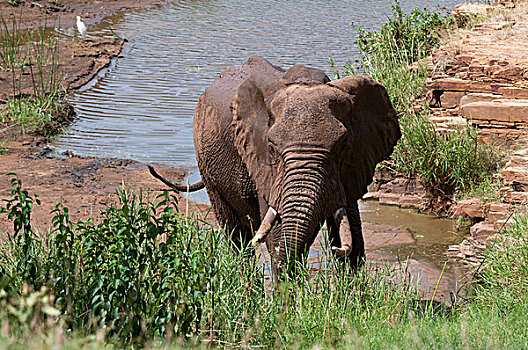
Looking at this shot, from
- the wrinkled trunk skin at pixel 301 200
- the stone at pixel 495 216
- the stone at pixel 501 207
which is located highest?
the wrinkled trunk skin at pixel 301 200

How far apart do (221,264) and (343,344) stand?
4.32ft

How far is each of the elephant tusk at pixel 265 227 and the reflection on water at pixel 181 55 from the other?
6393 mm

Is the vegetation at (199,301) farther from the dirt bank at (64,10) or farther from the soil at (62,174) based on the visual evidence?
the dirt bank at (64,10)

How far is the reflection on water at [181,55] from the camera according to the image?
13.4 meters

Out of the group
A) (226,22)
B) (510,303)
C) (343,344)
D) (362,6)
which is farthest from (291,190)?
(362,6)

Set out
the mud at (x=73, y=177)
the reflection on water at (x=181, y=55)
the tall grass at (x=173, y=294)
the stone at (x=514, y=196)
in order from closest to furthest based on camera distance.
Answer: the tall grass at (x=173, y=294) → the stone at (x=514, y=196) → the mud at (x=73, y=177) → the reflection on water at (x=181, y=55)

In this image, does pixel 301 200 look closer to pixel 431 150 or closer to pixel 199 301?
pixel 199 301

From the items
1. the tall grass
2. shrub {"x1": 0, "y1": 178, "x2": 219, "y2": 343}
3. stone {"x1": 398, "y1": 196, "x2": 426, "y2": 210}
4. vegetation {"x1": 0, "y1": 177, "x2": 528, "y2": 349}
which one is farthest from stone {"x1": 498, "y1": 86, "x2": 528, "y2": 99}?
shrub {"x1": 0, "y1": 178, "x2": 219, "y2": 343}

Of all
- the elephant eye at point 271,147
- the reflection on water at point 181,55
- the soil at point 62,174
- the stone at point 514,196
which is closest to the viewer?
the elephant eye at point 271,147

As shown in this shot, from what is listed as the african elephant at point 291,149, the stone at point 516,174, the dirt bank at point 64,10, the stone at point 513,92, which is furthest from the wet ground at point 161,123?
the stone at point 513,92

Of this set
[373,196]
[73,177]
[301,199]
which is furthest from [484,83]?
[73,177]

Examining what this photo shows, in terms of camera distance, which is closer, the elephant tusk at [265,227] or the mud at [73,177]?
the elephant tusk at [265,227]

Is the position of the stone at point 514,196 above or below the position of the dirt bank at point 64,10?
above

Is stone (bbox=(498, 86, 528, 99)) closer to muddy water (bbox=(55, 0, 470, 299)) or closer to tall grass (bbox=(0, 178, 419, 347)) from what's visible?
muddy water (bbox=(55, 0, 470, 299))
